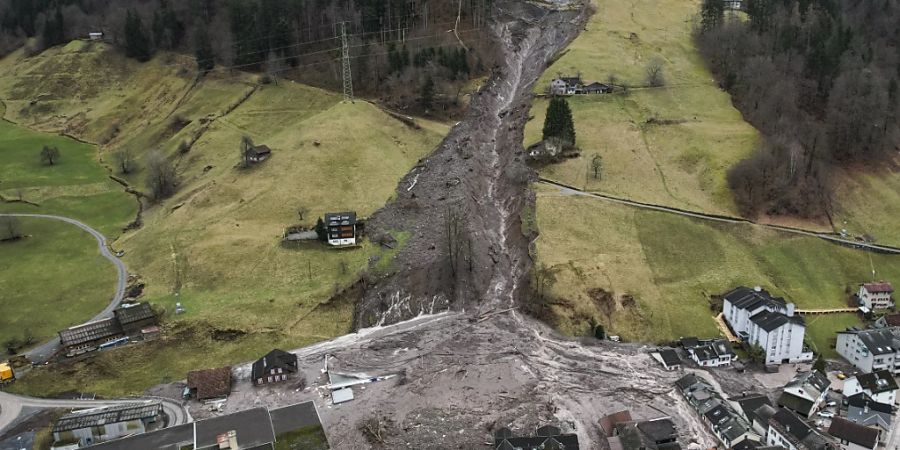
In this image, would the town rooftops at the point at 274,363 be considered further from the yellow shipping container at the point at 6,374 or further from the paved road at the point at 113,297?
the yellow shipping container at the point at 6,374

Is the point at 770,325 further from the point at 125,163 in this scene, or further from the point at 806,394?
the point at 125,163

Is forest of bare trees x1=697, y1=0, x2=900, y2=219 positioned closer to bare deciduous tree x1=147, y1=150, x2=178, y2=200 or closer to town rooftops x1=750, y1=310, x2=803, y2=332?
town rooftops x1=750, y1=310, x2=803, y2=332

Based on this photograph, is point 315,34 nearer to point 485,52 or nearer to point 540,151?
point 485,52

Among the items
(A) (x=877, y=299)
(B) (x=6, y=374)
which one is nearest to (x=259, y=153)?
(B) (x=6, y=374)

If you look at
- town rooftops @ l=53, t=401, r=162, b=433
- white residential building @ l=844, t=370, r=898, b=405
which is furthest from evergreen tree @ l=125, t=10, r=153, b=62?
white residential building @ l=844, t=370, r=898, b=405

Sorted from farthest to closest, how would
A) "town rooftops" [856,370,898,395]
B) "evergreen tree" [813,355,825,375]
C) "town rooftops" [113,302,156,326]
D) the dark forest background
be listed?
the dark forest background, "town rooftops" [113,302,156,326], "evergreen tree" [813,355,825,375], "town rooftops" [856,370,898,395]

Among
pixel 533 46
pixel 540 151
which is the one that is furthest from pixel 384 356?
pixel 533 46

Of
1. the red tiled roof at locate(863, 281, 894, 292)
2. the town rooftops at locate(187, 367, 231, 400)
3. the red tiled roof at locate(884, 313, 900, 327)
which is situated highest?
the red tiled roof at locate(863, 281, 894, 292)
